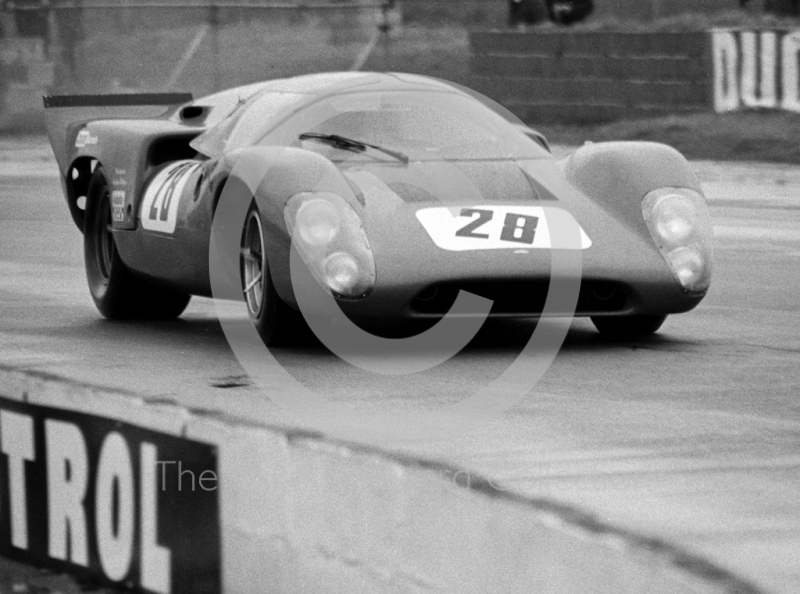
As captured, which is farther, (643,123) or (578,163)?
(643,123)

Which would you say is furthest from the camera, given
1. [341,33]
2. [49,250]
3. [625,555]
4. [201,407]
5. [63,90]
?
[341,33]

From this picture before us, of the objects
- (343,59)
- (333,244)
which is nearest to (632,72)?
(343,59)

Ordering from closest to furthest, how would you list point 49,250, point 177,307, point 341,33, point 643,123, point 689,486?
point 689,486 → point 177,307 → point 49,250 → point 643,123 → point 341,33

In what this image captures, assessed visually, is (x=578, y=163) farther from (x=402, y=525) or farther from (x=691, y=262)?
(x=402, y=525)

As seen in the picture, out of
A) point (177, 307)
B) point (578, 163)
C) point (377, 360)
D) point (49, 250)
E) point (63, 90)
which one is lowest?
point (63, 90)

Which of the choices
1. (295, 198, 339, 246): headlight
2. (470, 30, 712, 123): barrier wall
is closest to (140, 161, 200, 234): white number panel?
(295, 198, 339, 246): headlight

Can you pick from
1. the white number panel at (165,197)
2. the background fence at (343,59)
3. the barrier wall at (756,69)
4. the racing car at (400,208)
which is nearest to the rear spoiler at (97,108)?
the racing car at (400,208)

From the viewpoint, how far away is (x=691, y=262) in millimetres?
6426

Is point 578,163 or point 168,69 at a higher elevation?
point 578,163

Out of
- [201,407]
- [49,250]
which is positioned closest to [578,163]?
[201,407]

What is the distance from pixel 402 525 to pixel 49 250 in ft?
26.3

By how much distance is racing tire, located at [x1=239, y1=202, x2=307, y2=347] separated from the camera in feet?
20.7
